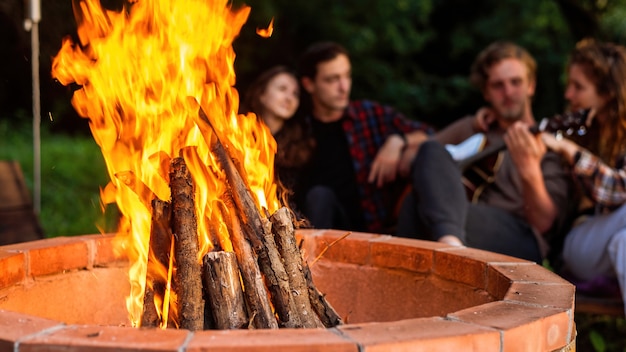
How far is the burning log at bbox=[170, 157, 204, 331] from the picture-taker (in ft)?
6.56

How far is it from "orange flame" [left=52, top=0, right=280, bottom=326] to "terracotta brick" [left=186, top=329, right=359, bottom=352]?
884 millimetres

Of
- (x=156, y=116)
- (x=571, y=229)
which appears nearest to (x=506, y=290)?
(x=156, y=116)

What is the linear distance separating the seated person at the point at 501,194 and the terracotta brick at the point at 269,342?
6.41 feet

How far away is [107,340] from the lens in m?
1.45

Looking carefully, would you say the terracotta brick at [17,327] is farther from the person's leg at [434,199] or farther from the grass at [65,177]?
the grass at [65,177]

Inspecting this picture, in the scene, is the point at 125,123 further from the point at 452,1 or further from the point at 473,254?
the point at 452,1

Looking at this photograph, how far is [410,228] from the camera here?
374cm

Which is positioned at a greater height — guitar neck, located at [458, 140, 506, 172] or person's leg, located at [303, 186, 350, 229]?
guitar neck, located at [458, 140, 506, 172]

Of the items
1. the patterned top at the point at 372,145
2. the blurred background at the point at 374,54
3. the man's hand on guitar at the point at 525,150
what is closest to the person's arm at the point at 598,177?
the man's hand on guitar at the point at 525,150

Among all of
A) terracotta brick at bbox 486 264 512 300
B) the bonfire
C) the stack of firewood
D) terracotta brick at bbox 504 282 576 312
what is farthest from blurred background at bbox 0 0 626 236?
terracotta brick at bbox 504 282 576 312

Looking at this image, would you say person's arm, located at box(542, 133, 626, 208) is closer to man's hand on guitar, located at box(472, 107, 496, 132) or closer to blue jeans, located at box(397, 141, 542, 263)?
blue jeans, located at box(397, 141, 542, 263)

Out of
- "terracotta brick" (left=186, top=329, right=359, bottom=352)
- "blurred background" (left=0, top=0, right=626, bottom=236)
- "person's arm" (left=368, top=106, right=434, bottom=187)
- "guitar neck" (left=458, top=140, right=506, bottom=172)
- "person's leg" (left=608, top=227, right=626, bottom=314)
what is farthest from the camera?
"blurred background" (left=0, top=0, right=626, bottom=236)

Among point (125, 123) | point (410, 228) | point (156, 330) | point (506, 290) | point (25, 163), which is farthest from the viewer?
point (25, 163)

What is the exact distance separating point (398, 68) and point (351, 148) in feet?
24.0
